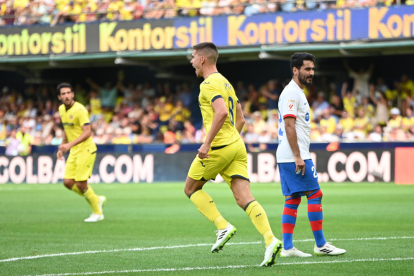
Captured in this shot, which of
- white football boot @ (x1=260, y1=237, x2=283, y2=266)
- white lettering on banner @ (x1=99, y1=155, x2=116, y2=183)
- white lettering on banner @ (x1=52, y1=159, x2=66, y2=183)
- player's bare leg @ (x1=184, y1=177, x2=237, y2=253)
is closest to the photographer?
white football boot @ (x1=260, y1=237, x2=283, y2=266)

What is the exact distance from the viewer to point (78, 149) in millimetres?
11320

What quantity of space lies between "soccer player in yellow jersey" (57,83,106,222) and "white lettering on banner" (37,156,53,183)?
11567 millimetres

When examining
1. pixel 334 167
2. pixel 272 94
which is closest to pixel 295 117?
pixel 334 167

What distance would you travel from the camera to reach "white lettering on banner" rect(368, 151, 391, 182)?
19.1 meters

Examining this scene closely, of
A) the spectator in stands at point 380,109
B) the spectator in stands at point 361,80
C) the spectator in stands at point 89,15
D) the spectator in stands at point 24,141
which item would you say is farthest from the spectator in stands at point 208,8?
the spectator in stands at point 24,141

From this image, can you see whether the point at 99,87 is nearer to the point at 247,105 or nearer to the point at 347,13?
the point at 247,105

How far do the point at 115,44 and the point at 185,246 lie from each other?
1813cm

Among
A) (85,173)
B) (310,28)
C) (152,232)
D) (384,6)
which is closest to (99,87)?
(310,28)

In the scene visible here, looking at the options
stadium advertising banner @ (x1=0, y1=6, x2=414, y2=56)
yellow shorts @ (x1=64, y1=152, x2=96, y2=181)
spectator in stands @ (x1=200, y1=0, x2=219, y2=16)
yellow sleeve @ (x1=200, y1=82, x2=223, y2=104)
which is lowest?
yellow shorts @ (x1=64, y1=152, x2=96, y2=181)

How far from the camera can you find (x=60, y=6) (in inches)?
1053

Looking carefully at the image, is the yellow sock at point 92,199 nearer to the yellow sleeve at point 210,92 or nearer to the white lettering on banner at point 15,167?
the yellow sleeve at point 210,92

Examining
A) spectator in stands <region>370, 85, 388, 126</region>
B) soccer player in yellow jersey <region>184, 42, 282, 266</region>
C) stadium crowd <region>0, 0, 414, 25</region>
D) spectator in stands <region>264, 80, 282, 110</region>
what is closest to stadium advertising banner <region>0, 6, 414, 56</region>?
stadium crowd <region>0, 0, 414, 25</region>

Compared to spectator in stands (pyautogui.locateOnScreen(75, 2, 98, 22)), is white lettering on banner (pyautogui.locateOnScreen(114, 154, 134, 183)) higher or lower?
lower

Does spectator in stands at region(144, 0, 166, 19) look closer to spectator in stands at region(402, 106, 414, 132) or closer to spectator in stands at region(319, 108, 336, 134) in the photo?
spectator in stands at region(319, 108, 336, 134)
